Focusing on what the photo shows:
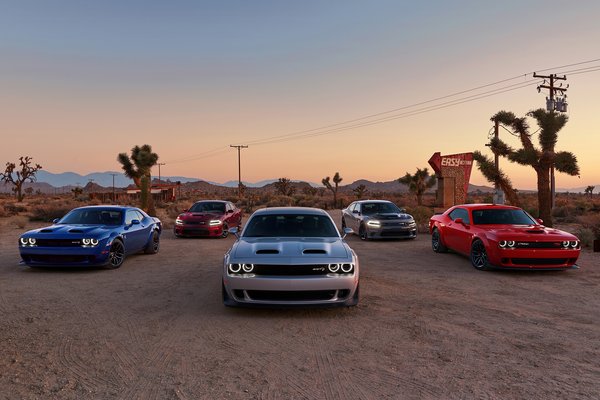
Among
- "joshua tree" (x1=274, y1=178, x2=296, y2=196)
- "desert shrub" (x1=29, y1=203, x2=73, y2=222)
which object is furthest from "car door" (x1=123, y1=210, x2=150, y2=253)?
"joshua tree" (x1=274, y1=178, x2=296, y2=196)

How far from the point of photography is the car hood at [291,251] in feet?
19.6

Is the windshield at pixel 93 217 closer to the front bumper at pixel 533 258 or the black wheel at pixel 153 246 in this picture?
the black wheel at pixel 153 246

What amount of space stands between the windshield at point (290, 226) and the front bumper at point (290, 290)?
1462mm

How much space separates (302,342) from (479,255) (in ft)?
20.7

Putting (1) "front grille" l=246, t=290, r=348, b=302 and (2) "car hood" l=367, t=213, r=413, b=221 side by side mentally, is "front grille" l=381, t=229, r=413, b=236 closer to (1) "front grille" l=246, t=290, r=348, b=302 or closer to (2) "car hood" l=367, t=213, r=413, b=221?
(2) "car hood" l=367, t=213, r=413, b=221

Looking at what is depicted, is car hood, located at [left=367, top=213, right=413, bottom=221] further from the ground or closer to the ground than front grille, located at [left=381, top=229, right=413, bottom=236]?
further from the ground

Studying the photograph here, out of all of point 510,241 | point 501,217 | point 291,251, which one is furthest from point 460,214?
point 291,251

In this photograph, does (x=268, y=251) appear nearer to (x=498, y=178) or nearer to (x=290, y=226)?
(x=290, y=226)

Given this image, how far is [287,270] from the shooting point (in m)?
5.92

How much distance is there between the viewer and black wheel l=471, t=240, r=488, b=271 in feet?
32.2

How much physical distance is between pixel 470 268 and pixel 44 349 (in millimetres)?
8422

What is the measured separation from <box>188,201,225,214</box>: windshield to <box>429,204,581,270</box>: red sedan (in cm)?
994

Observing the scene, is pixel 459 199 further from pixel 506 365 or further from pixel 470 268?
pixel 506 365

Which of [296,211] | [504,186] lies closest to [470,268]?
[296,211]
